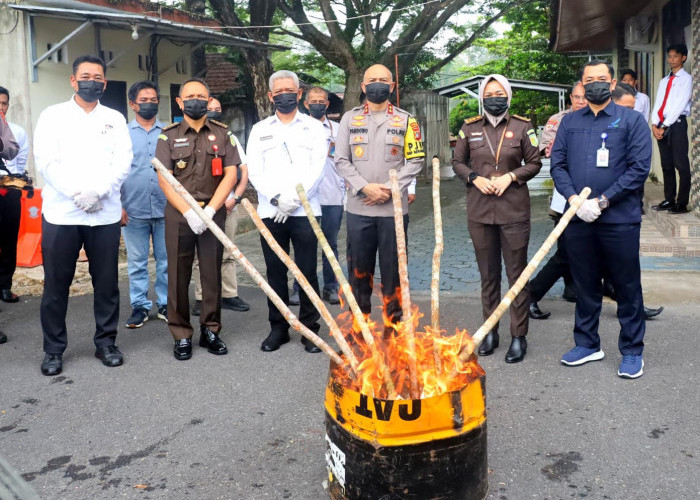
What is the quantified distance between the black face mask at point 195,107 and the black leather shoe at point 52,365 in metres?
1.97

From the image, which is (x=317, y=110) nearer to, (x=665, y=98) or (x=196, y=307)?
(x=196, y=307)

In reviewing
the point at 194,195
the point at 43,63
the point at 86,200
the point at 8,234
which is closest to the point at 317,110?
the point at 194,195

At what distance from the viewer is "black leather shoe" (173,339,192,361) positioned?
5.43 meters

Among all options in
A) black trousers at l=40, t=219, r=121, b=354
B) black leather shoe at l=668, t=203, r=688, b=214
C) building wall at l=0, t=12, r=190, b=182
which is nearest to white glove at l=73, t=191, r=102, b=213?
black trousers at l=40, t=219, r=121, b=354

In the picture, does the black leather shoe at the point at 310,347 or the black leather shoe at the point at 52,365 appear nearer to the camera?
the black leather shoe at the point at 52,365

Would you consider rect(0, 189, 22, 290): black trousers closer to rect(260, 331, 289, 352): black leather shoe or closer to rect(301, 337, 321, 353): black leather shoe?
rect(260, 331, 289, 352): black leather shoe

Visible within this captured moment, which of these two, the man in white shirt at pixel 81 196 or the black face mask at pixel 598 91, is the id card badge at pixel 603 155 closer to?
the black face mask at pixel 598 91

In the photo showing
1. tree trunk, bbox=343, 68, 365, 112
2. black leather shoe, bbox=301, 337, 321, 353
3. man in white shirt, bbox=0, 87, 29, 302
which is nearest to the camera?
black leather shoe, bbox=301, 337, 321, 353

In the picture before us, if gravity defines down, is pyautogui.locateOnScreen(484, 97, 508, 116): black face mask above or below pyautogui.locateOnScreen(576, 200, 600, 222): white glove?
above

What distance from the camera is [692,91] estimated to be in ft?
28.7

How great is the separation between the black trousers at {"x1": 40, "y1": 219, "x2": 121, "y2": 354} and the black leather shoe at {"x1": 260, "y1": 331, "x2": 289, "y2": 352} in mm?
1108

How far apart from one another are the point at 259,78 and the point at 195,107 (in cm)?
963

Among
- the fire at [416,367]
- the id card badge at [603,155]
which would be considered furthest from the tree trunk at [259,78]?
the fire at [416,367]

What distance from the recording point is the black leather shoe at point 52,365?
512 centimetres
